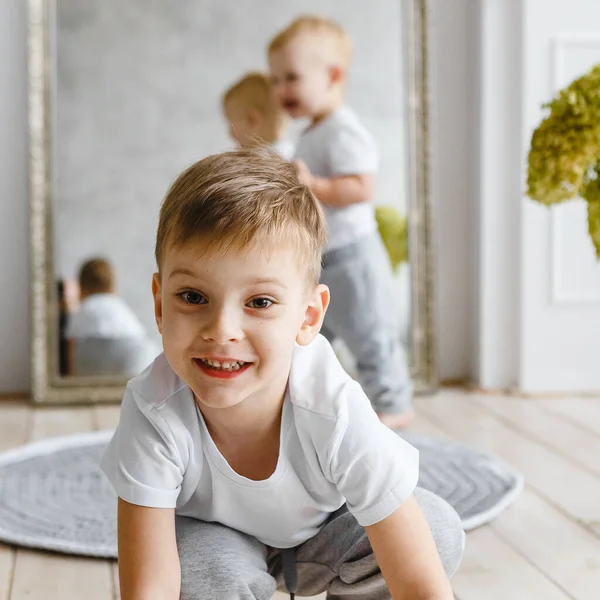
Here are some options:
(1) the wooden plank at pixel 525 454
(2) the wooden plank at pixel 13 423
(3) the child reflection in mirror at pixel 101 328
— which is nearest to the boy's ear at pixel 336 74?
(3) the child reflection in mirror at pixel 101 328

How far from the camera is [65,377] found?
2.72m

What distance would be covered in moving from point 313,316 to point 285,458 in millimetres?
162

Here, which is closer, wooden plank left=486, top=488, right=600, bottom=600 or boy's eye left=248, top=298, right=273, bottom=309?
boy's eye left=248, top=298, right=273, bottom=309

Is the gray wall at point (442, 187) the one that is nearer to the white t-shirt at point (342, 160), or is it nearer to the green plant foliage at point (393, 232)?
the green plant foliage at point (393, 232)

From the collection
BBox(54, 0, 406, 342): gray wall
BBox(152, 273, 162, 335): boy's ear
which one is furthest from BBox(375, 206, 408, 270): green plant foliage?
BBox(152, 273, 162, 335): boy's ear

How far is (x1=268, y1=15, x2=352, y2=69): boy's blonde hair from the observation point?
2.62m

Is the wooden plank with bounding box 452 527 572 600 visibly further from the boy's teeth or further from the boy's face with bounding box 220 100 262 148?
the boy's face with bounding box 220 100 262 148

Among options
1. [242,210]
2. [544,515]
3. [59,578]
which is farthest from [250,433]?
[544,515]

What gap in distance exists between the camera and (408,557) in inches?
41.4

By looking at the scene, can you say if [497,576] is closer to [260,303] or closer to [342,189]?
[260,303]

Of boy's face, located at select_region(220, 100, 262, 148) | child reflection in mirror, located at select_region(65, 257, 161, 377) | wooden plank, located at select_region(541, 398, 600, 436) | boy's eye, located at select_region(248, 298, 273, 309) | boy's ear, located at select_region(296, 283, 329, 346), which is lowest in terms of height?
wooden plank, located at select_region(541, 398, 600, 436)

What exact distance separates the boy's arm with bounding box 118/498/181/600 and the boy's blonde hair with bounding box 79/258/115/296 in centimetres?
168

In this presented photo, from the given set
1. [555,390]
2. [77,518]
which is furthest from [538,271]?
[77,518]

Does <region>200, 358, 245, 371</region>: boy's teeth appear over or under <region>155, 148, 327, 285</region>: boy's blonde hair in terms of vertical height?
under
